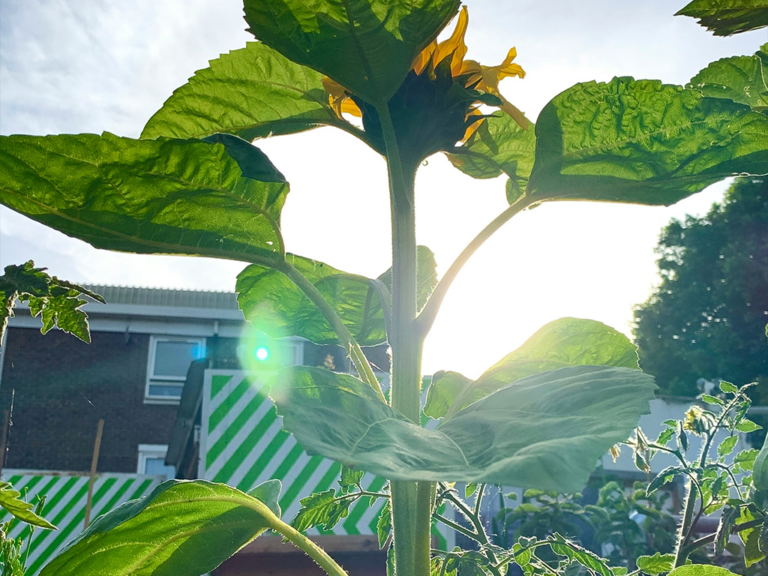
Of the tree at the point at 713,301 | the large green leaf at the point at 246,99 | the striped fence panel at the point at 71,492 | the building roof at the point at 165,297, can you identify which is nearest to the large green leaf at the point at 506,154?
the large green leaf at the point at 246,99

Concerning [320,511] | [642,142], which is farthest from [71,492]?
[642,142]

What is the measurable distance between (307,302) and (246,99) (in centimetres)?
20

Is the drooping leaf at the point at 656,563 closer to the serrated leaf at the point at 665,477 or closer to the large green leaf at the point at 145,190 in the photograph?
the serrated leaf at the point at 665,477

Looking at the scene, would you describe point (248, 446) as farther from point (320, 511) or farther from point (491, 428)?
point (491, 428)

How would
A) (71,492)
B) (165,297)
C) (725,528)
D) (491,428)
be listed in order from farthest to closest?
(165,297), (71,492), (725,528), (491,428)

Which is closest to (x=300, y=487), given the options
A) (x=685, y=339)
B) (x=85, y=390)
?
(x=85, y=390)

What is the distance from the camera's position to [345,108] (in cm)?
53

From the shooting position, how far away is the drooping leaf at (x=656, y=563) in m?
0.75

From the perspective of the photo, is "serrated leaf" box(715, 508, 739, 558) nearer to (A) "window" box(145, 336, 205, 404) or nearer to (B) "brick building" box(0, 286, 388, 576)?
(B) "brick building" box(0, 286, 388, 576)

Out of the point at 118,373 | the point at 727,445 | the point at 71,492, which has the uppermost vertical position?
the point at 118,373

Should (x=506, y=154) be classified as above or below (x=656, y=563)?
above

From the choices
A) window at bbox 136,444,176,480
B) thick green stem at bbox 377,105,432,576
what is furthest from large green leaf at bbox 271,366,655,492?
window at bbox 136,444,176,480

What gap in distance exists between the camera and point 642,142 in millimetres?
448

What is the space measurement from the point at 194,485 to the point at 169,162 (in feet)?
0.72
